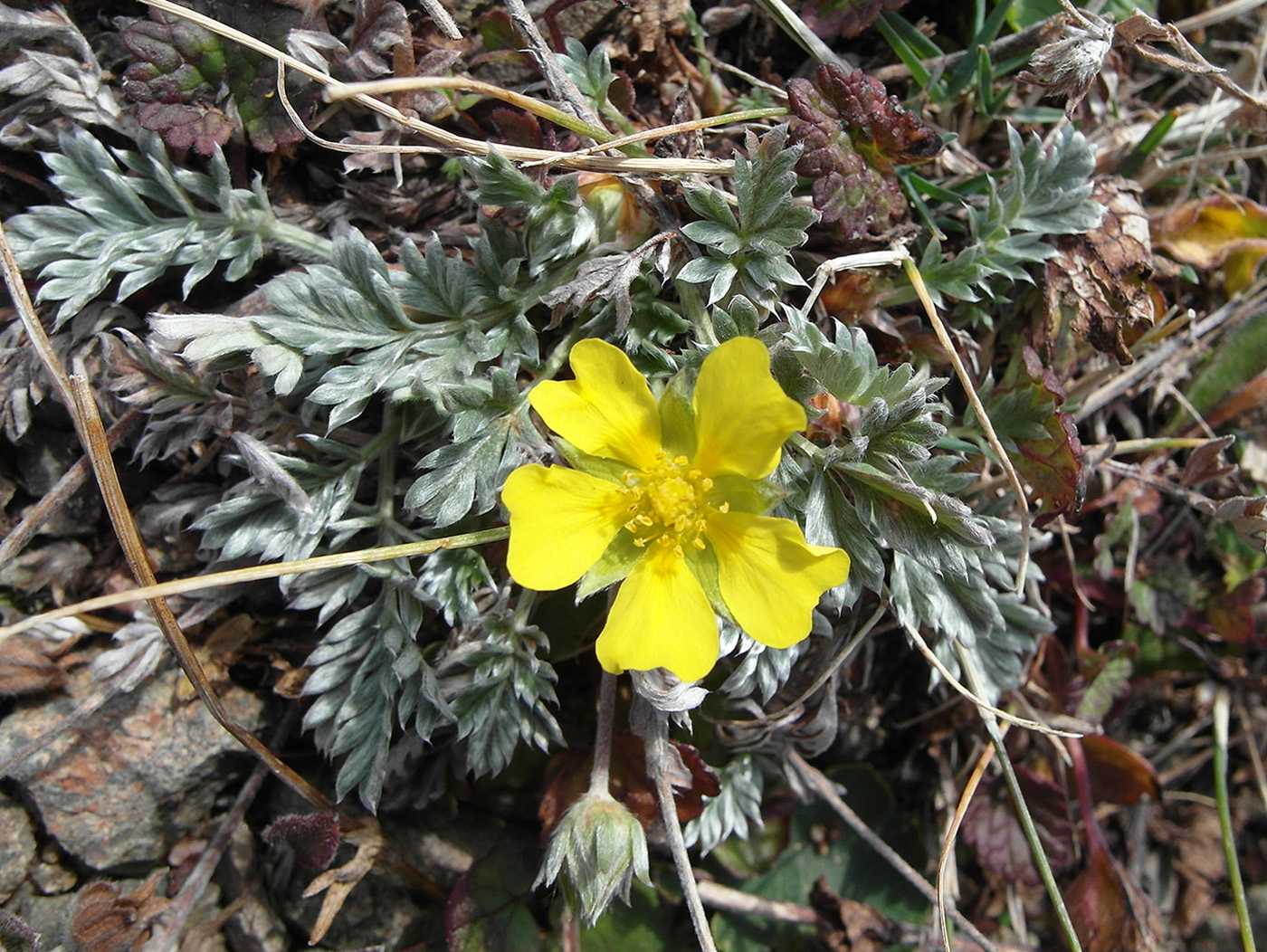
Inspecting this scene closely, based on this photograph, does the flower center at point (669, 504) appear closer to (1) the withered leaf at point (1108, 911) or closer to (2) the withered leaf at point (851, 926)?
(2) the withered leaf at point (851, 926)

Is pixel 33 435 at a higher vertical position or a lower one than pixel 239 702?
higher

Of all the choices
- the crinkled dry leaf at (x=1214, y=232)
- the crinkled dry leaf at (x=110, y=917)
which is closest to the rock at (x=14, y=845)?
the crinkled dry leaf at (x=110, y=917)

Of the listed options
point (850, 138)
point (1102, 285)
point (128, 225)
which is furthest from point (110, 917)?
point (1102, 285)

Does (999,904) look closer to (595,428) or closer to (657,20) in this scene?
(595,428)

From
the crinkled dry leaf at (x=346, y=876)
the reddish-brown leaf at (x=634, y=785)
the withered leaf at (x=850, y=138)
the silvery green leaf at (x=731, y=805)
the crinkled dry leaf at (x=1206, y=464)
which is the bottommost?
the silvery green leaf at (x=731, y=805)

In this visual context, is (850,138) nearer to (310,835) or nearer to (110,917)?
(310,835)

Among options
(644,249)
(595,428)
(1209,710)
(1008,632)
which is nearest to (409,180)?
(644,249)

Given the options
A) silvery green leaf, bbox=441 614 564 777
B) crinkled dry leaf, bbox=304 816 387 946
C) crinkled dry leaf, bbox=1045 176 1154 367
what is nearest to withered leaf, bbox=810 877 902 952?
silvery green leaf, bbox=441 614 564 777

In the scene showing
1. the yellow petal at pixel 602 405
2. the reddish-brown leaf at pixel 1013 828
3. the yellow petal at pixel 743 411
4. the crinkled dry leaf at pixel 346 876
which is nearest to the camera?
the yellow petal at pixel 743 411
